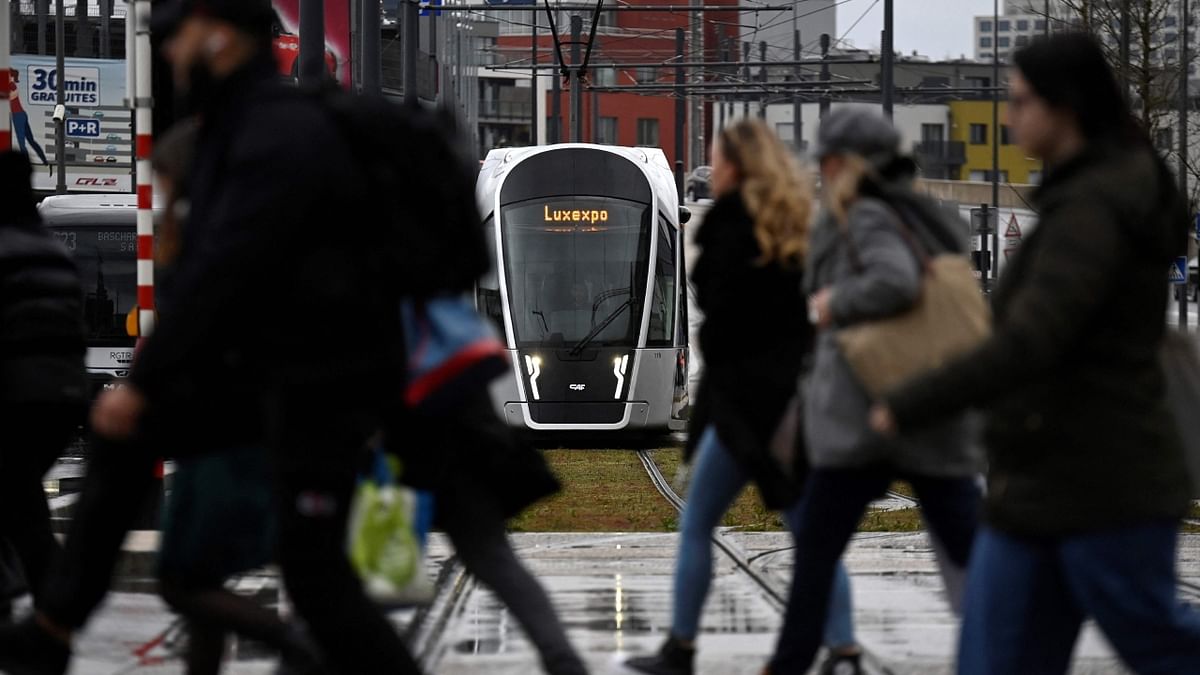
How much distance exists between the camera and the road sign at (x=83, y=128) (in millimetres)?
46188

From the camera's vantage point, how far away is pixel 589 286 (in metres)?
21.6

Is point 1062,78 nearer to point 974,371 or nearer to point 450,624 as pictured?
point 974,371

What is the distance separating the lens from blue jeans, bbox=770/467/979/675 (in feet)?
17.5

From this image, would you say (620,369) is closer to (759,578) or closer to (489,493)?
(759,578)

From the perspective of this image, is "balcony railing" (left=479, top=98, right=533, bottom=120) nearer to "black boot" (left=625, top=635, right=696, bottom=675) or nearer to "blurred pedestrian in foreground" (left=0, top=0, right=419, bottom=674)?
"black boot" (left=625, top=635, right=696, bottom=675)

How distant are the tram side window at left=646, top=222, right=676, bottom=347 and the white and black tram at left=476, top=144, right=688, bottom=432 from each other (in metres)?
0.01

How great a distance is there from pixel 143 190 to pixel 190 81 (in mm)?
5882

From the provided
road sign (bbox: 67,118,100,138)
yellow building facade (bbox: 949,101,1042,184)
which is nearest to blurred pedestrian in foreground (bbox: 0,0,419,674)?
road sign (bbox: 67,118,100,138)

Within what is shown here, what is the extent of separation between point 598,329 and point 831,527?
16018 mm

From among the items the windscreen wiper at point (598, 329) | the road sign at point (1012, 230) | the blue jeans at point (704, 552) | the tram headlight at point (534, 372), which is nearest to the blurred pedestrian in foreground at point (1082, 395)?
the blue jeans at point (704, 552)

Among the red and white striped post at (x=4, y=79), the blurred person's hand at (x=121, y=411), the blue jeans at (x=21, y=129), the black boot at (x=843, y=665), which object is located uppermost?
the blue jeans at (x=21, y=129)

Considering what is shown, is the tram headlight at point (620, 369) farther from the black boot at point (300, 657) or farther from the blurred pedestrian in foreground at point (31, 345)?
the black boot at point (300, 657)

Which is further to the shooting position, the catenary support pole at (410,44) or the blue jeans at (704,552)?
the catenary support pole at (410,44)

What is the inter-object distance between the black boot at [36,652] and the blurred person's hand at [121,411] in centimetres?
67
